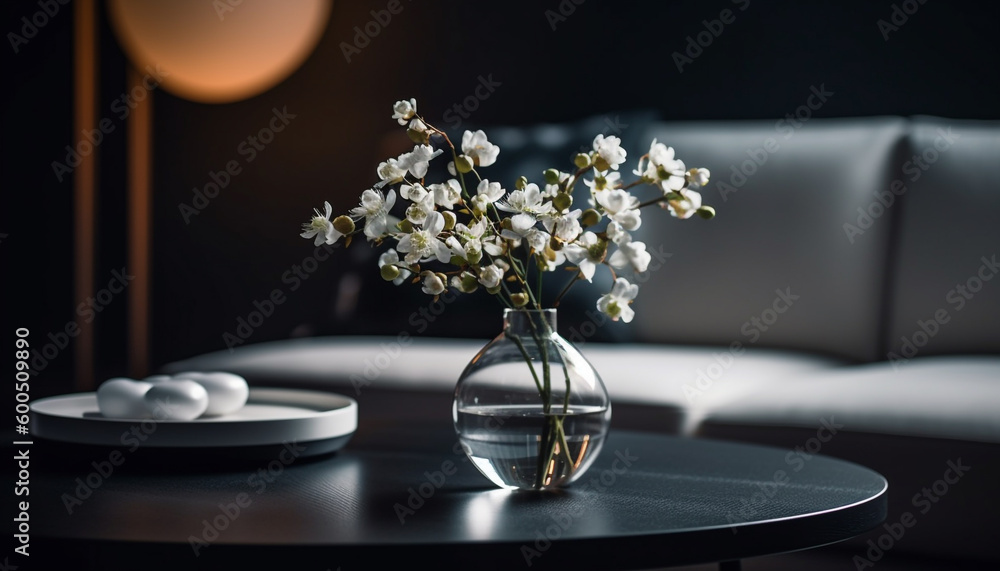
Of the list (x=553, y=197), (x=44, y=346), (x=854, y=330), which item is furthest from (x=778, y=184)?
(x=44, y=346)

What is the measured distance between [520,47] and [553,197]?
2267mm

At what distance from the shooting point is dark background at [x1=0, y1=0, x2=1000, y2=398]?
8.61ft

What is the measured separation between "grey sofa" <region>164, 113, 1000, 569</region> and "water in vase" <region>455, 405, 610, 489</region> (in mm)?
810

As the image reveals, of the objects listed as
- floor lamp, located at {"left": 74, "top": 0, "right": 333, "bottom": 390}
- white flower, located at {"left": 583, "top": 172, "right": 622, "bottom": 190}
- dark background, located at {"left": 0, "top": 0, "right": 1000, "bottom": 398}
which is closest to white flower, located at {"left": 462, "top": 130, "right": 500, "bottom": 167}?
white flower, located at {"left": 583, "top": 172, "right": 622, "bottom": 190}

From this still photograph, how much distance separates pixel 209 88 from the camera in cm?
313

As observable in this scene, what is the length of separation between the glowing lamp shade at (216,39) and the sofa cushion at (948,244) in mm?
1876

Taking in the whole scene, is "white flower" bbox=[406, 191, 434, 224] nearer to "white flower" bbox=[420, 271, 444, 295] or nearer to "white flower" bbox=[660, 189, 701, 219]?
"white flower" bbox=[420, 271, 444, 295]

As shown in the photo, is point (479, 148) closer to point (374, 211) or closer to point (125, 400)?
point (374, 211)

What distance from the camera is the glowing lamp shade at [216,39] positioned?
9.71ft

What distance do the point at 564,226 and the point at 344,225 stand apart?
0.20 metres

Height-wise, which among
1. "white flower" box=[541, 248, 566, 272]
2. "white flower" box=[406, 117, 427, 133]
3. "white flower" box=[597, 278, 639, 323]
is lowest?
"white flower" box=[597, 278, 639, 323]

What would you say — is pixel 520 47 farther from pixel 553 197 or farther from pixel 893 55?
pixel 553 197

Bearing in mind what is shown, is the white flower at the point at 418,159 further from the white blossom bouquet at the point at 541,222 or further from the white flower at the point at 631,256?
the white flower at the point at 631,256

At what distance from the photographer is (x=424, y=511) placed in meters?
0.85
